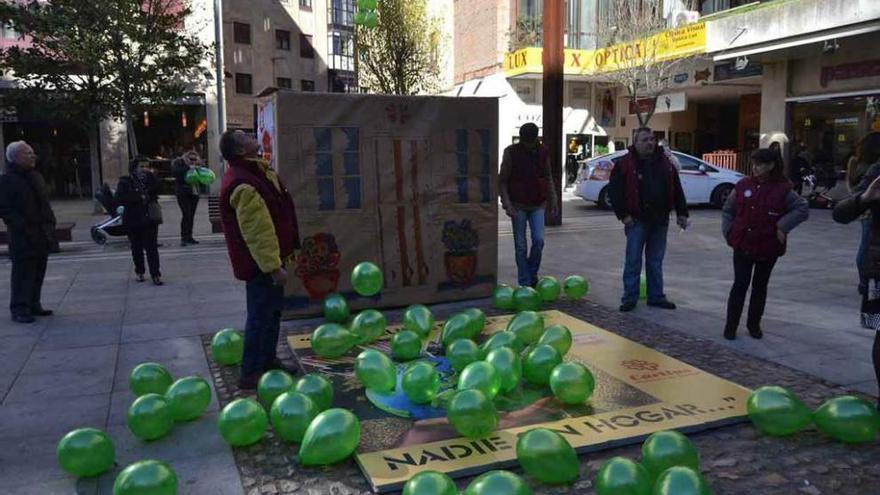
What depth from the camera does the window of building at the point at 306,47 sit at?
4286 centimetres

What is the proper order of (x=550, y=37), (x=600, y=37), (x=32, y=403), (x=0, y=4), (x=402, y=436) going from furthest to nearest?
1. (x=600, y=37)
2. (x=0, y=4)
3. (x=550, y=37)
4. (x=32, y=403)
5. (x=402, y=436)

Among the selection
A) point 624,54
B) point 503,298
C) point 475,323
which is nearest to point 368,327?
point 475,323

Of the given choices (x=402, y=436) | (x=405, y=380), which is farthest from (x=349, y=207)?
(x=402, y=436)

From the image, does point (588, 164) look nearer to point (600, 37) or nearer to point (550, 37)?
point (550, 37)

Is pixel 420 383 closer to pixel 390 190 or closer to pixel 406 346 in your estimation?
pixel 406 346

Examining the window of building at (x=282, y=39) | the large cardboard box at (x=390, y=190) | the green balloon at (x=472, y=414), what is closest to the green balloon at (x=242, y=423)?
the green balloon at (x=472, y=414)

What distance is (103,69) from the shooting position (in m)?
16.6

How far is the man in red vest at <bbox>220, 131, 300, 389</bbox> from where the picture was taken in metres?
4.39

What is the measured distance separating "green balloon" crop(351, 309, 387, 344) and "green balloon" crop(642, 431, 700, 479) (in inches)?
110

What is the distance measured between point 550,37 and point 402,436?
12.0 m

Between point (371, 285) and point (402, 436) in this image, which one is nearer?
point (402, 436)

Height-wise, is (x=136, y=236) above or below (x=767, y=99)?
below

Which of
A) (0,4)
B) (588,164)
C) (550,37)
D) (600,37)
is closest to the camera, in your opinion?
(550,37)

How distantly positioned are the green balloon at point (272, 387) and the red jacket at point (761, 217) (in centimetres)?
370
